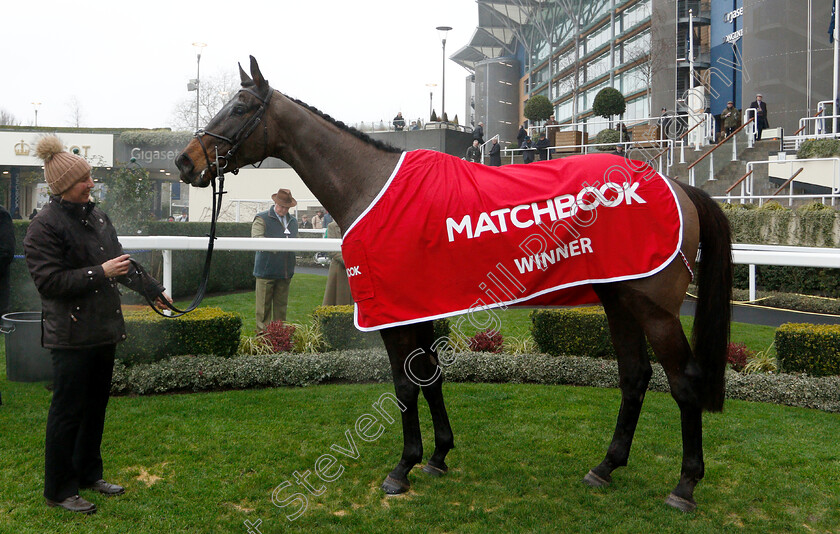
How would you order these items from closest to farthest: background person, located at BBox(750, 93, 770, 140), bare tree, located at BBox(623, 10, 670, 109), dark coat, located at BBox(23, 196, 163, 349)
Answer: dark coat, located at BBox(23, 196, 163, 349)
background person, located at BBox(750, 93, 770, 140)
bare tree, located at BBox(623, 10, 670, 109)

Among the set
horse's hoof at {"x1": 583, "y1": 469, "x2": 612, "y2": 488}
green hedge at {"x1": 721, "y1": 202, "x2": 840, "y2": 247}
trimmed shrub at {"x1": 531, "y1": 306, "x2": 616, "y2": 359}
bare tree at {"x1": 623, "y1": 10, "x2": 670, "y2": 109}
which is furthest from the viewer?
bare tree at {"x1": 623, "y1": 10, "x2": 670, "y2": 109}

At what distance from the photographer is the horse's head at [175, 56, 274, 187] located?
311 cm

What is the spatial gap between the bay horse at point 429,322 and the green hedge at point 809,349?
2.12 m

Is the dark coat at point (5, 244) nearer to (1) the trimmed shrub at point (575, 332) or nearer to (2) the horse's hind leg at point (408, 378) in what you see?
(2) the horse's hind leg at point (408, 378)

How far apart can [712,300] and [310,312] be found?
5807 millimetres

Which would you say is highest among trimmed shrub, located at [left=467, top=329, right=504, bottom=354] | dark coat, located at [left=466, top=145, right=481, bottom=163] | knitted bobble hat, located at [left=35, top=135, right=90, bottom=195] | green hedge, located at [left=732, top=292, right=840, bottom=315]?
dark coat, located at [left=466, top=145, right=481, bottom=163]

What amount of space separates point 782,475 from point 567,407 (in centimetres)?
149

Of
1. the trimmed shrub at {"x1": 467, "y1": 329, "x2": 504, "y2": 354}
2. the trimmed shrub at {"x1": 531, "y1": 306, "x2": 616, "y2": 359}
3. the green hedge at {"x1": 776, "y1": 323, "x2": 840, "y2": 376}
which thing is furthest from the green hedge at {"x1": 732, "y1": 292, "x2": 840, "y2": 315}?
the trimmed shrub at {"x1": 467, "y1": 329, "x2": 504, "y2": 354}

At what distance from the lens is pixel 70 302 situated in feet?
9.36

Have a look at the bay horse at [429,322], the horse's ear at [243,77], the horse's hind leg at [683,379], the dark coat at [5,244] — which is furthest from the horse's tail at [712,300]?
the dark coat at [5,244]

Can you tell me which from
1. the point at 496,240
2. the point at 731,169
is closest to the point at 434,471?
the point at 496,240

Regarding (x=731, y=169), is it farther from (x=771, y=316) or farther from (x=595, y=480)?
(x=595, y=480)

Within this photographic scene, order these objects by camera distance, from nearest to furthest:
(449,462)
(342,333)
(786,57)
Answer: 1. (449,462)
2. (342,333)
3. (786,57)

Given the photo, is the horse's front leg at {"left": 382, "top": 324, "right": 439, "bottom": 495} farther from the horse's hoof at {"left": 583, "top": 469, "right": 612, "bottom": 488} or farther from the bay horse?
the horse's hoof at {"left": 583, "top": 469, "right": 612, "bottom": 488}
